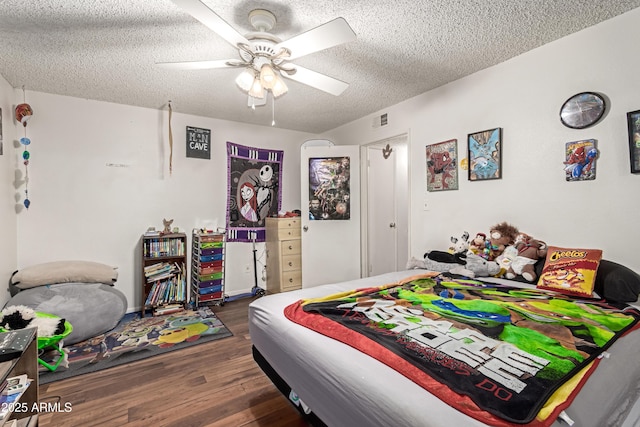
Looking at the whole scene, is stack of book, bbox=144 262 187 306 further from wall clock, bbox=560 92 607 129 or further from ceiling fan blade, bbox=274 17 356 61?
wall clock, bbox=560 92 607 129

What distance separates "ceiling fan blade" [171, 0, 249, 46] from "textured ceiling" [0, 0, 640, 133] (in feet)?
0.95

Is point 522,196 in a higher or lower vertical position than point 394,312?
higher

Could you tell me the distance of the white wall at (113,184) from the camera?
296 cm

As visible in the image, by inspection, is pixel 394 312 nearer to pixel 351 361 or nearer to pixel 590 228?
pixel 351 361

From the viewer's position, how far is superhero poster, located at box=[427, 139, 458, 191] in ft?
9.29

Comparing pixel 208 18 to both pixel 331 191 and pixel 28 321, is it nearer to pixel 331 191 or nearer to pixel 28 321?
pixel 28 321

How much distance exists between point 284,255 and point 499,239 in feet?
8.13

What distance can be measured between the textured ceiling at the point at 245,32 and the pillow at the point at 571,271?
62.0 inches

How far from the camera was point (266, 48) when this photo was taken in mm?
1779

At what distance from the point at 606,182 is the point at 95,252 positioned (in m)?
4.68

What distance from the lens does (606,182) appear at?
1.92m

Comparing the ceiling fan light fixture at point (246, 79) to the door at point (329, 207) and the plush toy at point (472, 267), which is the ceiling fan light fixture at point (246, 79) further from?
the plush toy at point (472, 267)

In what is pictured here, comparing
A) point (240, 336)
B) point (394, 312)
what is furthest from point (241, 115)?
point (394, 312)

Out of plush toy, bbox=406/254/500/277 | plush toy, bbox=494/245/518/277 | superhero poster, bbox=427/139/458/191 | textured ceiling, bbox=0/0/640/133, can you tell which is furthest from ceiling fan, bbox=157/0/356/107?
plush toy, bbox=494/245/518/277
